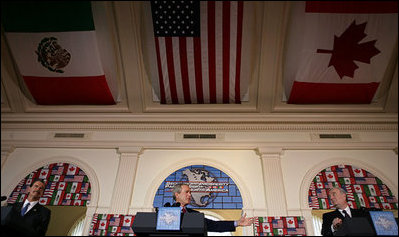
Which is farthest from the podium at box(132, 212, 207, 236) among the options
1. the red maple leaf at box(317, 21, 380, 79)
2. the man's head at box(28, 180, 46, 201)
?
the red maple leaf at box(317, 21, 380, 79)

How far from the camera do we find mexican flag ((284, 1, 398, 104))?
7.11 m

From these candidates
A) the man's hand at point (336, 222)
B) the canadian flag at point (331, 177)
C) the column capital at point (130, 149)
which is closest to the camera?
A: the man's hand at point (336, 222)

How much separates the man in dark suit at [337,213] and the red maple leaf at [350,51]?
297 cm

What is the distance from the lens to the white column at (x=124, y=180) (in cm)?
715

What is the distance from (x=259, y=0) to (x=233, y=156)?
12.4 feet

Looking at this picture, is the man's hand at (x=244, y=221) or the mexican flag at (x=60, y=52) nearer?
the man's hand at (x=244, y=221)

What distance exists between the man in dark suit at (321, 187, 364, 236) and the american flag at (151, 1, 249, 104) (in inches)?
131

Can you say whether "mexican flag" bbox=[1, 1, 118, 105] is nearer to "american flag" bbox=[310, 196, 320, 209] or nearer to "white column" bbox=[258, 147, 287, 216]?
"white column" bbox=[258, 147, 287, 216]

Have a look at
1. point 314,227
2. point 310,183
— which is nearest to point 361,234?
point 314,227

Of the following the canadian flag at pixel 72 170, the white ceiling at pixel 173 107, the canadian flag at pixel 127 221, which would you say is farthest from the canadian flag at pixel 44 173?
the canadian flag at pixel 127 221

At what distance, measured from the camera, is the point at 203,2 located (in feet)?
23.7

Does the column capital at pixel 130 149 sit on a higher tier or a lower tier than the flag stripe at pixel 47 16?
lower

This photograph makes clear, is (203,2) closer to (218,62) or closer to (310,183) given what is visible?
(218,62)

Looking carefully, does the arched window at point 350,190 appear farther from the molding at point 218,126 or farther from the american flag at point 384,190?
the molding at point 218,126
